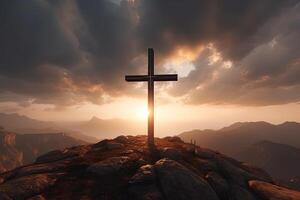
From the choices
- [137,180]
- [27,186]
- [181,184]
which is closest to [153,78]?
[137,180]

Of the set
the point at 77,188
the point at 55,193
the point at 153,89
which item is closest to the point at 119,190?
the point at 77,188

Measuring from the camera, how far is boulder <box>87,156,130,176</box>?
62.3 feet

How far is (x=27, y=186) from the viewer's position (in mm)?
16359

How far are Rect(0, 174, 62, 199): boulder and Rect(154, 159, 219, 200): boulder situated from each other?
7301 millimetres

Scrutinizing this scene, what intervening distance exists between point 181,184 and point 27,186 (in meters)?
9.52

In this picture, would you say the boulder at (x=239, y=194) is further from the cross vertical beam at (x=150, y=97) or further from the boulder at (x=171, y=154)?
the cross vertical beam at (x=150, y=97)

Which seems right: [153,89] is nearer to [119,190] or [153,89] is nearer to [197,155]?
[197,155]

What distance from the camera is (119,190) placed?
1667 cm

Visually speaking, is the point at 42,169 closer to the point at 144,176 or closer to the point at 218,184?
the point at 144,176

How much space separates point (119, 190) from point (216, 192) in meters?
6.45

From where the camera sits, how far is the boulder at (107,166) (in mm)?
19000

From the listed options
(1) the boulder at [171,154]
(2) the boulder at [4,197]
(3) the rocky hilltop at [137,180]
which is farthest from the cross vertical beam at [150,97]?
(2) the boulder at [4,197]

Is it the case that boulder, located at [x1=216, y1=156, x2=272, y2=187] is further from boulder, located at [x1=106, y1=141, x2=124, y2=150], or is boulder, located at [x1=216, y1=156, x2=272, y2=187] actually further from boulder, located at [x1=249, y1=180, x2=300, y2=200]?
boulder, located at [x1=106, y1=141, x2=124, y2=150]

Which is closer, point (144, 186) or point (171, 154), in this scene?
point (144, 186)
